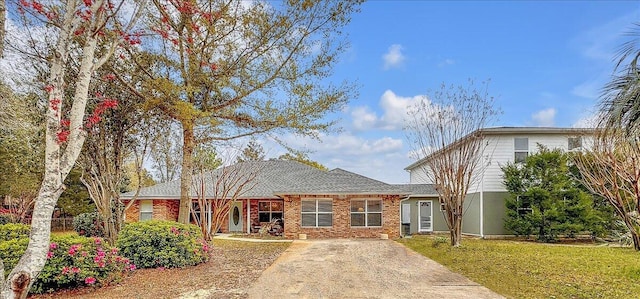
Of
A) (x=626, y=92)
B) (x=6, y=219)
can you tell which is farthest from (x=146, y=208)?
(x=626, y=92)

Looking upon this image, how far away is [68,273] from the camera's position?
6582 millimetres

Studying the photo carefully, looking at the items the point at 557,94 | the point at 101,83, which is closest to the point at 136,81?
the point at 101,83

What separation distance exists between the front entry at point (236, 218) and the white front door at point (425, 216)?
999 cm

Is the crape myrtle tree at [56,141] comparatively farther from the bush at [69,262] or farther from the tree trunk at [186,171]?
the tree trunk at [186,171]

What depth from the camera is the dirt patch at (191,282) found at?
22.1 feet

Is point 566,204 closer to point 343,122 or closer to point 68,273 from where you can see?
point 343,122

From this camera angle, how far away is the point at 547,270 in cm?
887

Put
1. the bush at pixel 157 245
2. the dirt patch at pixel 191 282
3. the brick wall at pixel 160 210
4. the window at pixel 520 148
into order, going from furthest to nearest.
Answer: the brick wall at pixel 160 210 < the window at pixel 520 148 < the bush at pixel 157 245 < the dirt patch at pixel 191 282

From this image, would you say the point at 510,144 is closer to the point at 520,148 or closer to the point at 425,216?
the point at 520,148

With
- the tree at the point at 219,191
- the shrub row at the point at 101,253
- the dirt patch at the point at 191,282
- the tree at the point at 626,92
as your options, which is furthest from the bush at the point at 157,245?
the tree at the point at 626,92

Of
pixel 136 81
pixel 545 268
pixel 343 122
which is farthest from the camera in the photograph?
pixel 343 122

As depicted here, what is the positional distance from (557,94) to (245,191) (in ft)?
48.0

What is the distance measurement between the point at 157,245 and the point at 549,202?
1537 cm

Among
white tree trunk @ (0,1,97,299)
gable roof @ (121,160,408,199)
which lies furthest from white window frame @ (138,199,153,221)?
white tree trunk @ (0,1,97,299)
